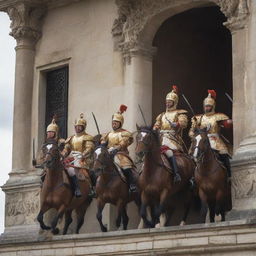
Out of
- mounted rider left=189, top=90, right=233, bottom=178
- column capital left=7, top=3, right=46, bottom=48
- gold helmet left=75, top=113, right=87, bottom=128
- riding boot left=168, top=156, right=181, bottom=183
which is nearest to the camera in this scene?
mounted rider left=189, top=90, right=233, bottom=178

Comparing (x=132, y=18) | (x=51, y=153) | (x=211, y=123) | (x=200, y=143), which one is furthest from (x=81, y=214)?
(x=132, y=18)

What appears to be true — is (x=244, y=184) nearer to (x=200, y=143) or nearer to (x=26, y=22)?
(x=200, y=143)

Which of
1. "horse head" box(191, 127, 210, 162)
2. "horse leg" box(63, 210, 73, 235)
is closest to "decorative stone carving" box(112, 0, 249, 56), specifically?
"horse leg" box(63, 210, 73, 235)

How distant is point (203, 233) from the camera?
23516 millimetres

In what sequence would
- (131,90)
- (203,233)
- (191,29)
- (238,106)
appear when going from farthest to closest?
(191,29) < (131,90) < (238,106) < (203,233)

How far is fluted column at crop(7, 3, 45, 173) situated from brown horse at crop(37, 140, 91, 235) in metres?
3.52

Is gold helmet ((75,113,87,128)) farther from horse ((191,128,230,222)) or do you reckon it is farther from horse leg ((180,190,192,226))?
horse ((191,128,230,222))

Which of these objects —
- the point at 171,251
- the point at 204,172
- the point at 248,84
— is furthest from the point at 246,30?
the point at 171,251

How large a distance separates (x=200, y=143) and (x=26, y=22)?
8828 mm

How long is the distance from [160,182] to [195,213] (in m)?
3.80

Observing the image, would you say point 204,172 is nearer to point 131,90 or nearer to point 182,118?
point 182,118

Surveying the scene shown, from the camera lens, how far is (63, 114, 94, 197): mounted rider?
27.0 metres

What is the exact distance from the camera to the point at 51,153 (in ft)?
85.1

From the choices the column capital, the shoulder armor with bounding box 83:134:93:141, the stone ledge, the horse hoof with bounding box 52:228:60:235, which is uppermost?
the column capital
